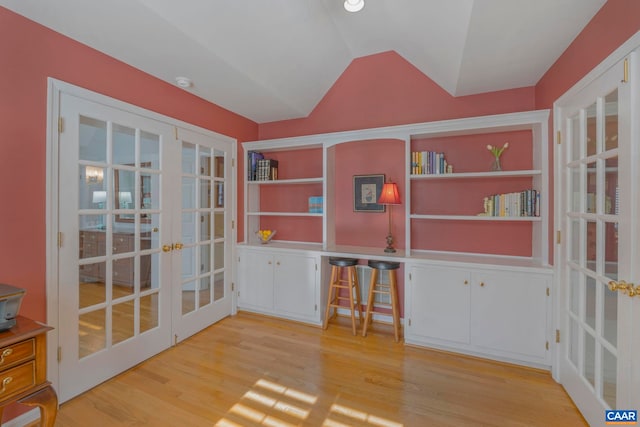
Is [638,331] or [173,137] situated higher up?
[173,137]

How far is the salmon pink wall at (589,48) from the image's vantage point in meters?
1.45

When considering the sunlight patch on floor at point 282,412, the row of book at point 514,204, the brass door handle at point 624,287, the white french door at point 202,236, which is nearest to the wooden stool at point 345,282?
the sunlight patch on floor at point 282,412

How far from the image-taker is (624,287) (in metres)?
1.43

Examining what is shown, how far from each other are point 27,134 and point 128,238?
3.09 ft

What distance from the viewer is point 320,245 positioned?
11.8 feet

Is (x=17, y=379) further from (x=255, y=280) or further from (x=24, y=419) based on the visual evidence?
(x=255, y=280)

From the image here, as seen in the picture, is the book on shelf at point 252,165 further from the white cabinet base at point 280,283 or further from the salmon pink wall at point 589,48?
the salmon pink wall at point 589,48

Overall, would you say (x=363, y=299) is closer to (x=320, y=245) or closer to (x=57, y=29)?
(x=320, y=245)

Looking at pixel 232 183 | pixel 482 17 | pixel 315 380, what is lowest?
pixel 315 380

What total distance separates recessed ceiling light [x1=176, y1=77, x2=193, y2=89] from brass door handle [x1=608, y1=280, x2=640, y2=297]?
3.36 m

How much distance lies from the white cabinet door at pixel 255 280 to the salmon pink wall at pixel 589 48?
2743mm

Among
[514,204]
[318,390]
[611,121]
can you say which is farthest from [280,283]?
[611,121]

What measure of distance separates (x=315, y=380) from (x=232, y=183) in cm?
232

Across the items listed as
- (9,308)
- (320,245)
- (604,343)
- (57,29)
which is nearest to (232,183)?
(320,245)
